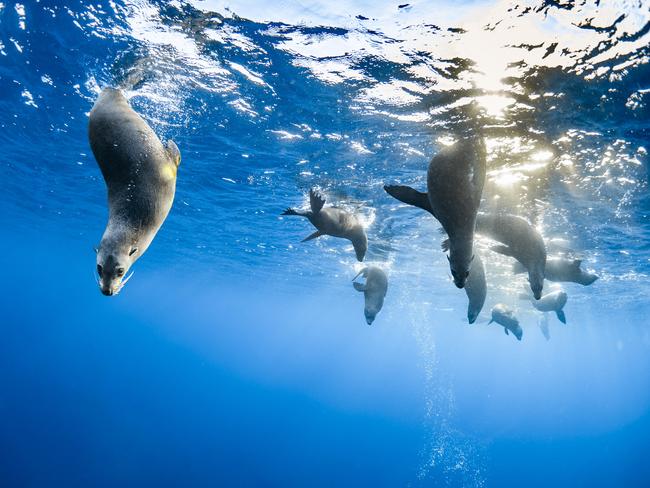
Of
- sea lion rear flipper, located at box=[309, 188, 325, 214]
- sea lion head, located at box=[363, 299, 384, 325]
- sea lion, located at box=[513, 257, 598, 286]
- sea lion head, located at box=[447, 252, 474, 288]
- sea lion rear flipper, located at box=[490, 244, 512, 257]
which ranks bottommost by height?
sea lion head, located at box=[447, 252, 474, 288]

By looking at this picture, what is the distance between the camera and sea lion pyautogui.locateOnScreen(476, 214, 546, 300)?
16.4 ft

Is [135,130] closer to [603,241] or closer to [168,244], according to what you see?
[603,241]

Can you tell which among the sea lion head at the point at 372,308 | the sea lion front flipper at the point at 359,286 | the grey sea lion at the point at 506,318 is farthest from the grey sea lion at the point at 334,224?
the grey sea lion at the point at 506,318

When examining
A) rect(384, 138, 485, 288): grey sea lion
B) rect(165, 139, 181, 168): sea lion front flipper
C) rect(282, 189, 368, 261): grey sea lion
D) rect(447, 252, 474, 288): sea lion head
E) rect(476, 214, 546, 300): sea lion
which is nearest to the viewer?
rect(165, 139, 181, 168): sea lion front flipper

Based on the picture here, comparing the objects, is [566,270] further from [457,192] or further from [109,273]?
[109,273]

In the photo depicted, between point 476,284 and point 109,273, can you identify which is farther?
point 476,284

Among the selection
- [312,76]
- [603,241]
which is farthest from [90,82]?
[603,241]

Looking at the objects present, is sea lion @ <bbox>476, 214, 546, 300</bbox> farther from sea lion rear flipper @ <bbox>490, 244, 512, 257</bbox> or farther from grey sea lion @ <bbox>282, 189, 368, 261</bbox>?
grey sea lion @ <bbox>282, 189, 368, 261</bbox>

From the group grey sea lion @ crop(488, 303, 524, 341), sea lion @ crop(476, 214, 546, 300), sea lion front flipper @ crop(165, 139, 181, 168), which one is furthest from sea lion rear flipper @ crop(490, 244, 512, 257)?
sea lion front flipper @ crop(165, 139, 181, 168)

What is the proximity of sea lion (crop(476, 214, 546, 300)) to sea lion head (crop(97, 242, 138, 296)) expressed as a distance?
4.45m

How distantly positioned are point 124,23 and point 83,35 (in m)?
1.71

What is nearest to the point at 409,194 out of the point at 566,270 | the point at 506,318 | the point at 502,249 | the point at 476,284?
the point at 502,249

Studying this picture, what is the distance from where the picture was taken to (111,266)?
191 centimetres

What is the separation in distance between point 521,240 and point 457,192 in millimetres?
2908
